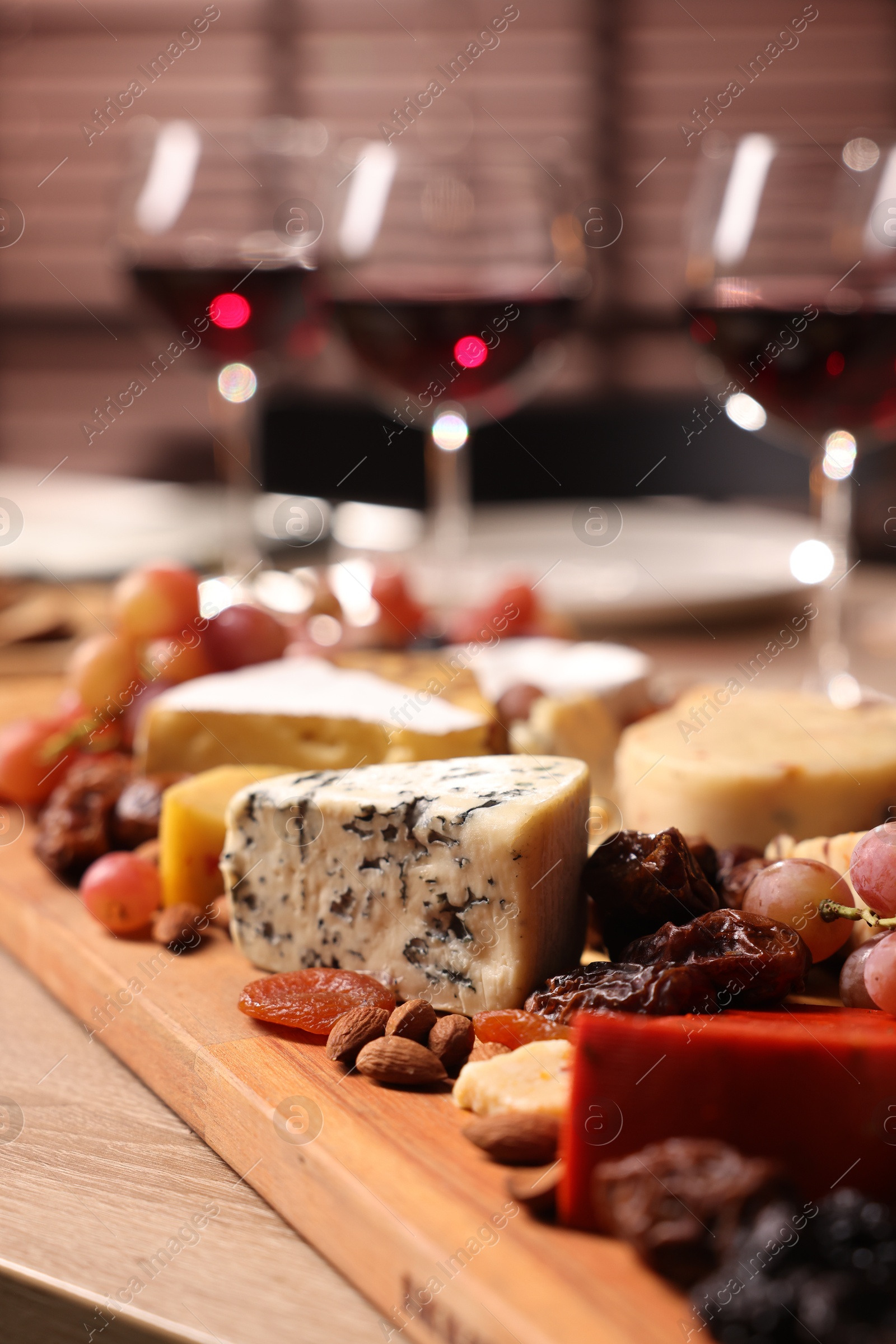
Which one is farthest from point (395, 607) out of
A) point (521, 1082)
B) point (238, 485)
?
point (521, 1082)

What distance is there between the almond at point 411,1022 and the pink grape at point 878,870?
0.25 metres

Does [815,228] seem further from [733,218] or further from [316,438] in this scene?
[316,438]

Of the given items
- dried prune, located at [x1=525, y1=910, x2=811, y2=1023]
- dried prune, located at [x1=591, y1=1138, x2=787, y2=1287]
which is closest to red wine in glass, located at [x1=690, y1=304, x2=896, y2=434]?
dried prune, located at [x1=525, y1=910, x2=811, y2=1023]

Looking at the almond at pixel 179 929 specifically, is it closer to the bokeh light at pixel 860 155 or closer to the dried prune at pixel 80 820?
the dried prune at pixel 80 820


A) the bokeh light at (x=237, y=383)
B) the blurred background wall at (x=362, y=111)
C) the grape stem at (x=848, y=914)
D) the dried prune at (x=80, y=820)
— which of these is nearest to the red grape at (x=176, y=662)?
the dried prune at (x=80, y=820)

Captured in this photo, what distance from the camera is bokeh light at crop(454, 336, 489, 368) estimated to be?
1396mm

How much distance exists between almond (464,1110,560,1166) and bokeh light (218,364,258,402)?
A: 3.84ft

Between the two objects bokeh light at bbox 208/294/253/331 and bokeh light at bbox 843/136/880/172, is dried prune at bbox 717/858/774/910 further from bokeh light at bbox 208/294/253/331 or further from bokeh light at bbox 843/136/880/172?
bokeh light at bbox 208/294/253/331

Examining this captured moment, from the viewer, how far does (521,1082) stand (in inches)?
25.9

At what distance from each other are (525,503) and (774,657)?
4.37 feet

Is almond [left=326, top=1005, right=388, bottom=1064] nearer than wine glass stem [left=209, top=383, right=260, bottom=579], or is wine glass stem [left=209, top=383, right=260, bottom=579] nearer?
almond [left=326, top=1005, right=388, bottom=1064]

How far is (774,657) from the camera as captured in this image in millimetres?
1516

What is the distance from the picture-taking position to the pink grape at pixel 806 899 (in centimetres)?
77

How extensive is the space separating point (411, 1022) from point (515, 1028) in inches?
2.2
